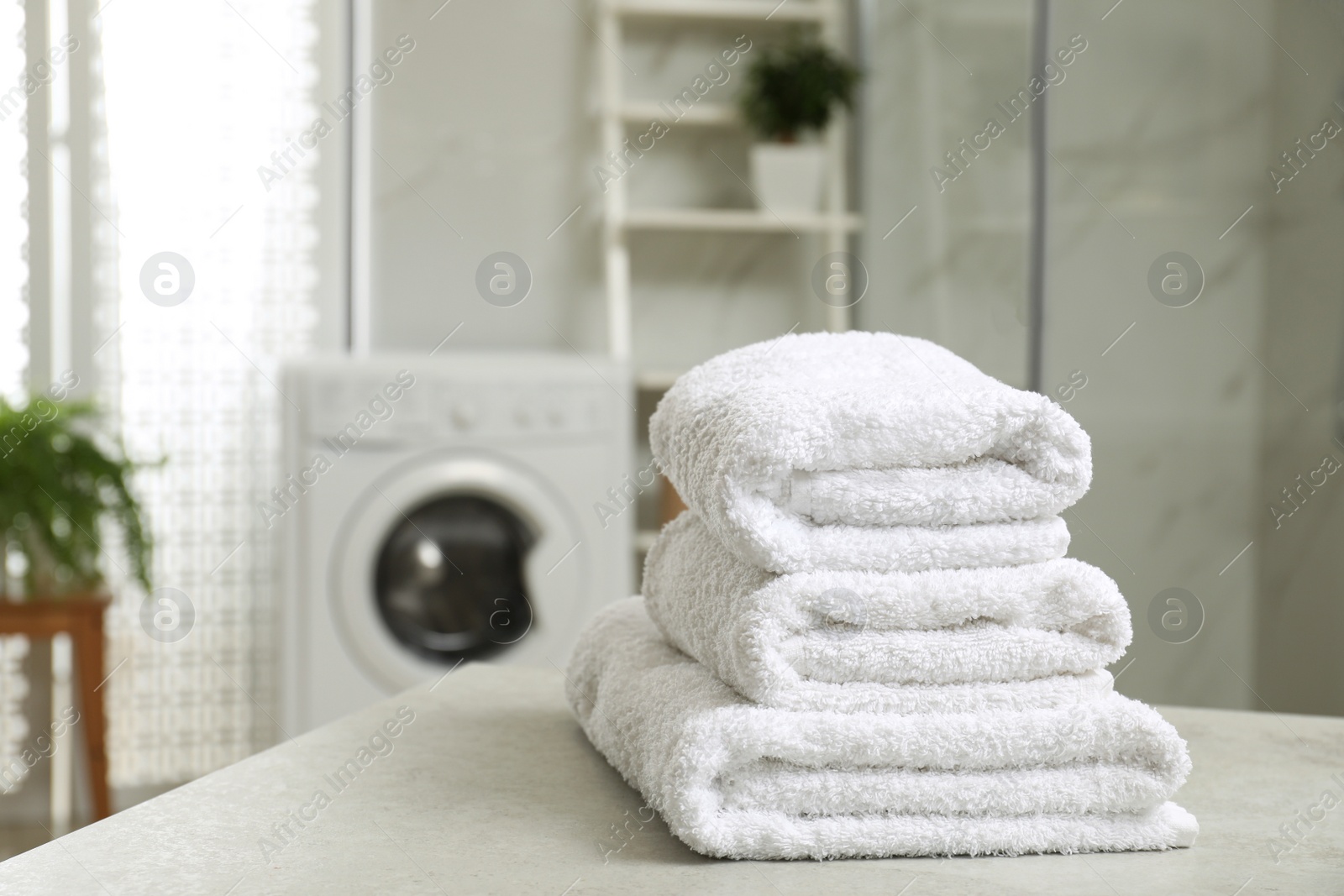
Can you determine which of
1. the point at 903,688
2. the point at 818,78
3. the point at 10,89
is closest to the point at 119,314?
the point at 10,89

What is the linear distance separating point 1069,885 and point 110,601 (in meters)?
1.86

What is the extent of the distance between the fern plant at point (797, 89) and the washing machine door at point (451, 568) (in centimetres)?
91

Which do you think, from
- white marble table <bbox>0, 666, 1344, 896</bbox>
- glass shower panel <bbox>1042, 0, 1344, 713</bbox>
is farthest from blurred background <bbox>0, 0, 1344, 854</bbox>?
white marble table <bbox>0, 666, 1344, 896</bbox>

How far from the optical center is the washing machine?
1.89 meters

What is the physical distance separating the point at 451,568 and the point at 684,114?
3.56 ft

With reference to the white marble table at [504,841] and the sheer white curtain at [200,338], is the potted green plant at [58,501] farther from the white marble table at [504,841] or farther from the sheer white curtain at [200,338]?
the white marble table at [504,841]

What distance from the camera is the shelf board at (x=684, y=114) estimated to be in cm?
230

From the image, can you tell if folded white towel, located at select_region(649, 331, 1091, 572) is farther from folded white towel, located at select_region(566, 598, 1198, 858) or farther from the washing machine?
the washing machine

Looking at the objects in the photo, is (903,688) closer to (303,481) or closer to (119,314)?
(303,481)

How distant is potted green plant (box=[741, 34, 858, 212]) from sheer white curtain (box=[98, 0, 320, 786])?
89cm

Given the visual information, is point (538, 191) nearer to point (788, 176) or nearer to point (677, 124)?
point (677, 124)

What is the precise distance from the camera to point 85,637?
1936mm

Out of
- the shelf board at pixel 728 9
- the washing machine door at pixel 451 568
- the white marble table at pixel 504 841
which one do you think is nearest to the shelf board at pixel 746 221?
the shelf board at pixel 728 9

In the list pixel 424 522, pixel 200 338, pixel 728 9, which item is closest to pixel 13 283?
pixel 200 338
